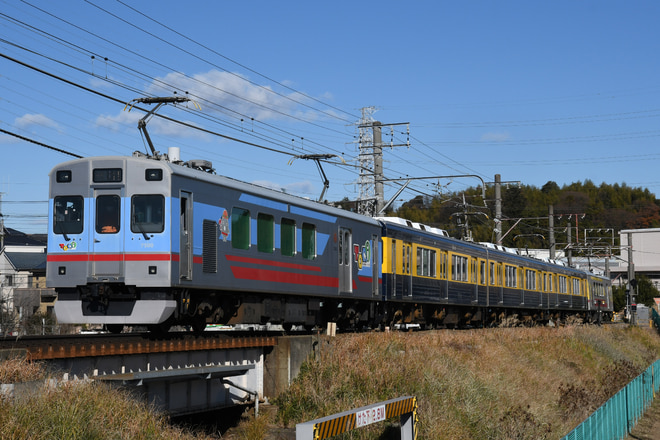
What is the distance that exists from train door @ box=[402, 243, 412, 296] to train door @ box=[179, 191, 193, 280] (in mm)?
11378

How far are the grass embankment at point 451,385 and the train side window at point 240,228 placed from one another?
9.99 ft

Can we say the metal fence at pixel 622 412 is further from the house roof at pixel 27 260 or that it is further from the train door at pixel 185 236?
the house roof at pixel 27 260

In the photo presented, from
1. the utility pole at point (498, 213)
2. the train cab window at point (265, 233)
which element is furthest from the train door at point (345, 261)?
the utility pole at point (498, 213)

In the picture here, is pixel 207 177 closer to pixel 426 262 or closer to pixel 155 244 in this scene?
pixel 155 244

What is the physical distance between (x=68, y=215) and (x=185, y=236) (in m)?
2.17

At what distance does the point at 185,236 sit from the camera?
14.5 metres

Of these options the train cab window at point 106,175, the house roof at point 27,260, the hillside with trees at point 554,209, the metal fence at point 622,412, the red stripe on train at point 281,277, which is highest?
the hillside with trees at point 554,209

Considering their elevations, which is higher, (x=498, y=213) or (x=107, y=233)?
(x=498, y=213)

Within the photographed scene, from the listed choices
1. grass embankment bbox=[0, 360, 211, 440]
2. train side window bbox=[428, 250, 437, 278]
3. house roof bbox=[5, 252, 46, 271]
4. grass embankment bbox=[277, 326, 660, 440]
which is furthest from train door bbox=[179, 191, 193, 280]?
house roof bbox=[5, 252, 46, 271]

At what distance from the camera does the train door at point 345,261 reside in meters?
20.9

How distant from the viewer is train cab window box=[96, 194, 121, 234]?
14523mm

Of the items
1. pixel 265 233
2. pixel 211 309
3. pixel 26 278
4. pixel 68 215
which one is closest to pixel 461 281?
pixel 265 233

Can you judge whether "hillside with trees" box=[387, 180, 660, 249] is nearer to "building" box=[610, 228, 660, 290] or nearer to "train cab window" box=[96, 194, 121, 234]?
"building" box=[610, 228, 660, 290]

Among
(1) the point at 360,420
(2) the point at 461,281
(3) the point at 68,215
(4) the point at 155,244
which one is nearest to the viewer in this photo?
(1) the point at 360,420
